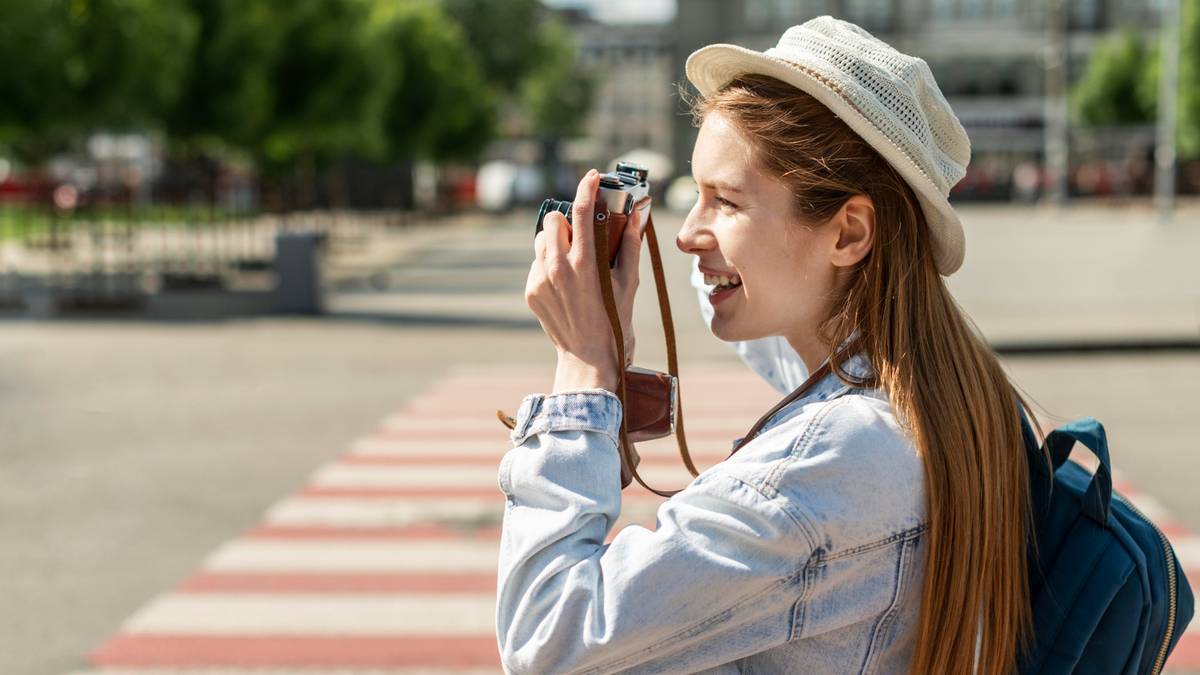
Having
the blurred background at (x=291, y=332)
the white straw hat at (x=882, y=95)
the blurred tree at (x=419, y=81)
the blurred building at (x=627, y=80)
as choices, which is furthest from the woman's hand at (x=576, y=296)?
the blurred building at (x=627, y=80)

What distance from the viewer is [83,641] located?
491 centimetres

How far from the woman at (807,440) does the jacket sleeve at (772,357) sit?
0.23 m

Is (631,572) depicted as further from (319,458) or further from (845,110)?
(319,458)

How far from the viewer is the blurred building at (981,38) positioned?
68.8 m

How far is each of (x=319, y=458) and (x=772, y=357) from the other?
246 inches

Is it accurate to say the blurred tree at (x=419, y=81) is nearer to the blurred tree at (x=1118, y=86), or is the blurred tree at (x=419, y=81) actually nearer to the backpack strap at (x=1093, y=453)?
the blurred tree at (x=1118, y=86)

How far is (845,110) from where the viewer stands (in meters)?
1.51

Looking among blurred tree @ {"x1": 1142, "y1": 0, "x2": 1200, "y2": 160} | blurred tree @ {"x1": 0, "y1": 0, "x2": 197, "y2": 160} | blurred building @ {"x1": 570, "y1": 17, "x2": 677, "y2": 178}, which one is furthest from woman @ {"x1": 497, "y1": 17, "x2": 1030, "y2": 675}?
blurred building @ {"x1": 570, "y1": 17, "x2": 677, "y2": 178}

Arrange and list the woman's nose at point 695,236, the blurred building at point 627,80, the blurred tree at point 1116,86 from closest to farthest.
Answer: the woman's nose at point 695,236 < the blurred tree at point 1116,86 < the blurred building at point 627,80

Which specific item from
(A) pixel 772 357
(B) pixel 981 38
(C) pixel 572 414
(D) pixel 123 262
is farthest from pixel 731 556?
(B) pixel 981 38

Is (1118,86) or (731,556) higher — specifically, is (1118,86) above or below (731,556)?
above

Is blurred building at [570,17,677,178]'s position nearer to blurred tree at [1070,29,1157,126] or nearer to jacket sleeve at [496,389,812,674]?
blurred tree at [1070,29,1157,126]

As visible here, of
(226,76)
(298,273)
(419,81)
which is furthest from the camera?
(419,81)

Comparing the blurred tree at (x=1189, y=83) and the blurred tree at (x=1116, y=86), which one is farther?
the blurred tree at (x=1116, y=86)
